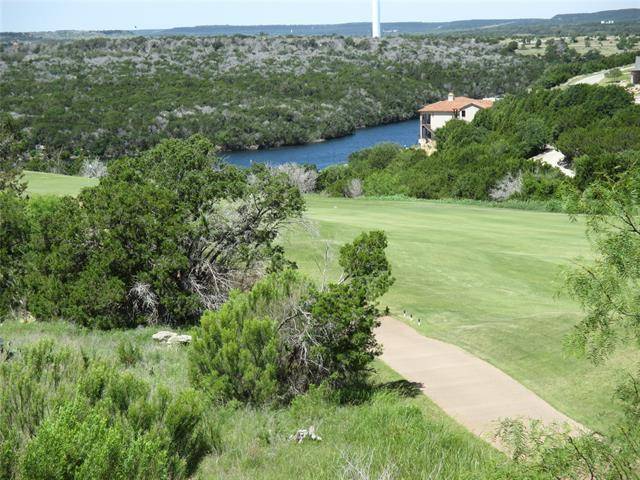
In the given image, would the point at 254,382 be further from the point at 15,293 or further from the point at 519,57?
the point at 519,57

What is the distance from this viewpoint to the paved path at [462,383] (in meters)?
13.0

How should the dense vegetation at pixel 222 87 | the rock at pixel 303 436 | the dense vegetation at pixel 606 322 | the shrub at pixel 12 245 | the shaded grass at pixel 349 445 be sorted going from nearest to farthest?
the dense vegetation at pixel 606 322 → the shaded grass at pixel 349 445 → the rock at pixel 303 436 → the shrub at pixel 12 245 → the dense vegetation at pixel 222 87

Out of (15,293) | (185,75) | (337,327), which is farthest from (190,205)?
(185,75)

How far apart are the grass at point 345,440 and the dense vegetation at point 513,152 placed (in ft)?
103

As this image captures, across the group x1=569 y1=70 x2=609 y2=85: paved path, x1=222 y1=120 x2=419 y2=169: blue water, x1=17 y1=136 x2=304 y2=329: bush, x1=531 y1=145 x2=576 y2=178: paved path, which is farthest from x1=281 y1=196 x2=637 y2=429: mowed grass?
x1=569 y1=70 x2=609 y2=85: paved path

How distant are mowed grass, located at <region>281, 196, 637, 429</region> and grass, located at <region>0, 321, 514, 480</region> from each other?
6.79 ft

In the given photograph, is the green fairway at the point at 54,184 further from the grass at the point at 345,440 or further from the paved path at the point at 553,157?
the paved path at the point at 553,157

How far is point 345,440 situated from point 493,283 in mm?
11931

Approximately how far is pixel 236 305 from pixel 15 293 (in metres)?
9.14

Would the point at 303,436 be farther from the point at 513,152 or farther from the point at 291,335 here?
the point at 513,152

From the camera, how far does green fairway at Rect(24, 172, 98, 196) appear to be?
3616 centimetres

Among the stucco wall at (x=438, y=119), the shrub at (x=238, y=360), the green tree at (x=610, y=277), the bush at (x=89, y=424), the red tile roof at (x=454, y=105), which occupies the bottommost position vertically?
the stucco wall at (x=438, y=119)

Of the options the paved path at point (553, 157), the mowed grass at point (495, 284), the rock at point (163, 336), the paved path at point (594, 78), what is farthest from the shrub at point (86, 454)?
the paved path at point (594, 78)

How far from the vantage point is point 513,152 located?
203 feet
